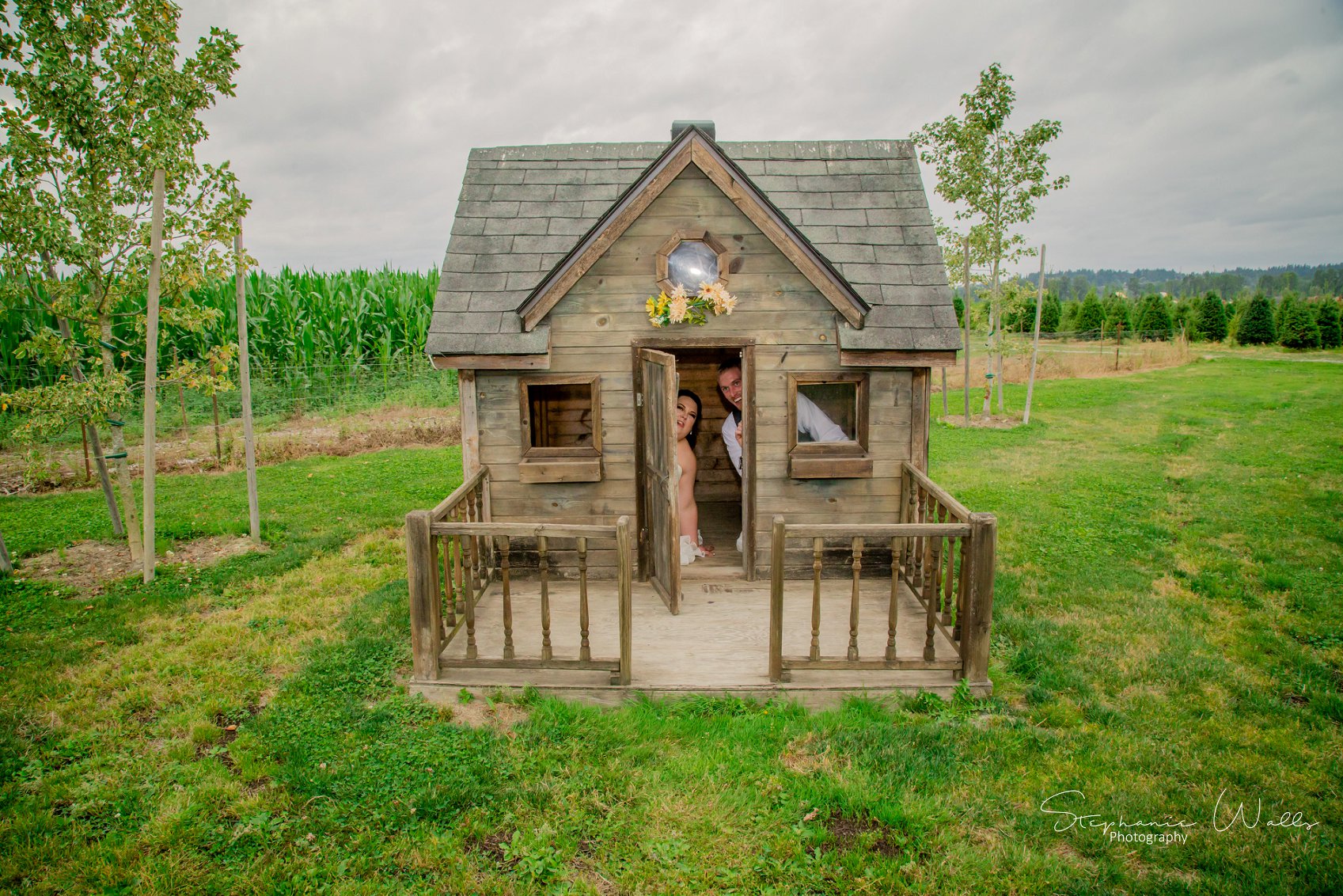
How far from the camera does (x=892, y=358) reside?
685 centimetres

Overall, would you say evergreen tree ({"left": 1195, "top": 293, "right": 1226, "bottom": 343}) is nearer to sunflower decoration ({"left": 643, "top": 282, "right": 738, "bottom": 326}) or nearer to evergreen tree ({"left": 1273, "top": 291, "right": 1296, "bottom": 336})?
evergreen tree ({"left": 1273, "top": 291, "right": 1296, "bottom": 336})

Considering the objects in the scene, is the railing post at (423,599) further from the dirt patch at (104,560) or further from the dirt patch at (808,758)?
the dirt patch at (104,560)

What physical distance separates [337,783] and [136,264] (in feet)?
20.4

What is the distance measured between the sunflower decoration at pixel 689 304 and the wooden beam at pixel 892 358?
1161mm

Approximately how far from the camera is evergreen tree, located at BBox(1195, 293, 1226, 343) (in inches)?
1586

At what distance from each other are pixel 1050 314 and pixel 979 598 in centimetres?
4367

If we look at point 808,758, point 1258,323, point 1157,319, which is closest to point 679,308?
point 808,758

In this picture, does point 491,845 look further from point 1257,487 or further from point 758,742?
point 1257,487

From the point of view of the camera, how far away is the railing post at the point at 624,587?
5090 millimetres

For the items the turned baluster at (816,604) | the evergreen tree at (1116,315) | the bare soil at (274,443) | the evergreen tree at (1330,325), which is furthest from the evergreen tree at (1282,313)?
the turned baluster at (816,604)

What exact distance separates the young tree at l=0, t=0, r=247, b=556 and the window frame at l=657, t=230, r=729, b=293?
5.12 m

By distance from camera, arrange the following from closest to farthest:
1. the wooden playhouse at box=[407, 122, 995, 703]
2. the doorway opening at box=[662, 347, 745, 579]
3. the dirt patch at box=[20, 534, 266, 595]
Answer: the wooden playhouse at box=[407, 122, 995, 703], the dirt patch at box=[20, 534, 266, 595], the doorway opening at box=[662, 347, 745, 579]

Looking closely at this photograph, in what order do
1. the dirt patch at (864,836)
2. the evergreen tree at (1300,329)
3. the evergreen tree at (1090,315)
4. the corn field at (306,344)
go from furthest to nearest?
the evergreen tree at (1090,315)
the evergreen tree at (1300,329)
the corn field at (306,344)
the dirt patch at (864,836)
